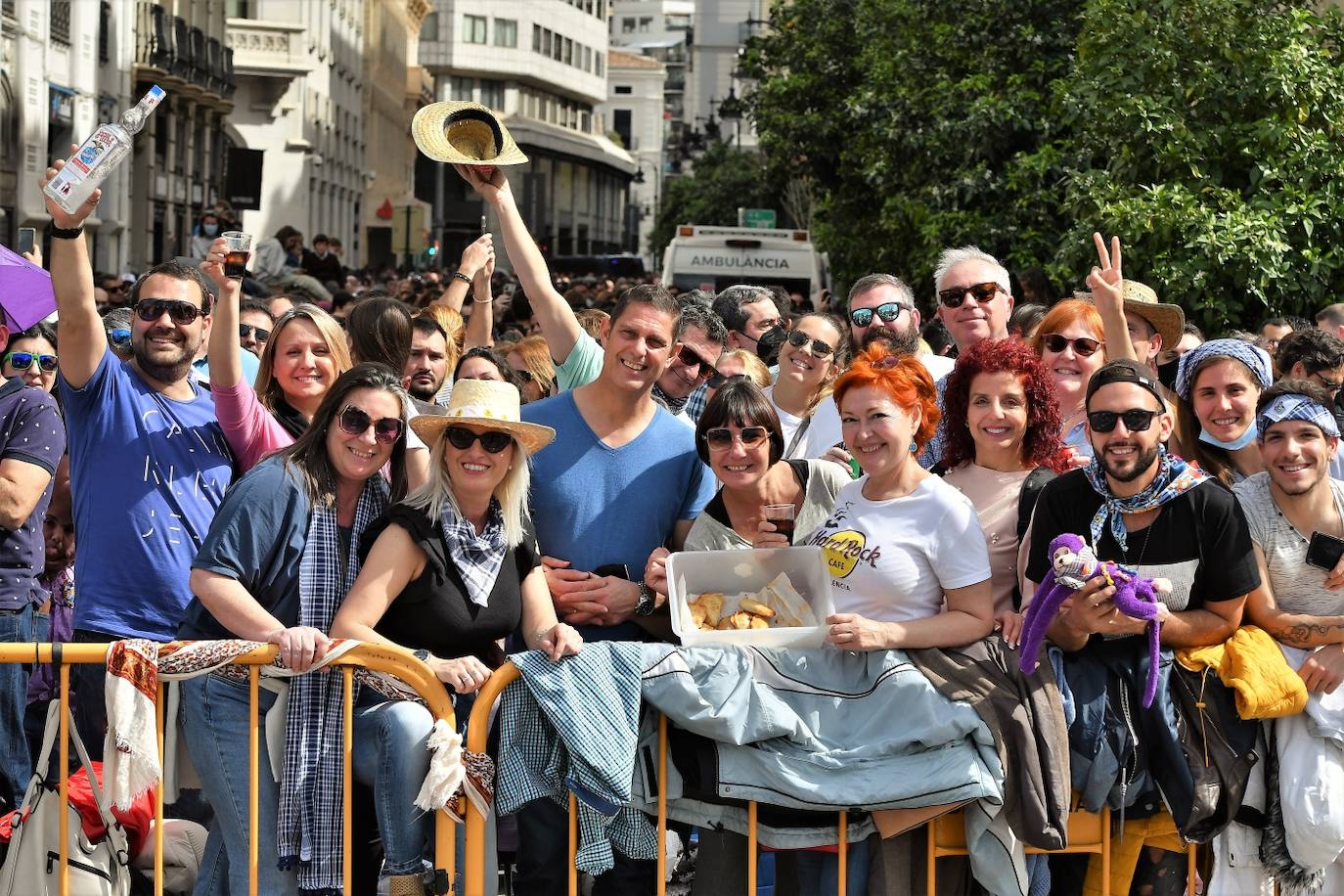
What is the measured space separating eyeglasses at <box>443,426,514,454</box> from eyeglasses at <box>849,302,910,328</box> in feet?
8.72

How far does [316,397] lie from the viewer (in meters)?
5.84

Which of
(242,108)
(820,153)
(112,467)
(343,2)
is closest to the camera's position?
(112,467)

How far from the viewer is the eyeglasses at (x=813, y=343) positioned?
710 cm

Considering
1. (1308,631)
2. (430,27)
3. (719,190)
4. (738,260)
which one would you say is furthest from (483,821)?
(430,27)

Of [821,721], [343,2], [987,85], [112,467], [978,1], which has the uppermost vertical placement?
[343,2]

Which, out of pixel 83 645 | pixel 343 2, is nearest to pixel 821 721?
pixel 83 645

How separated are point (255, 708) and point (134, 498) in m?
0.98

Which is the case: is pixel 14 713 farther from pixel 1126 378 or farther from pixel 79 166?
pixel 1126 378

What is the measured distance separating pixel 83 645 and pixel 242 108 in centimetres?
3797

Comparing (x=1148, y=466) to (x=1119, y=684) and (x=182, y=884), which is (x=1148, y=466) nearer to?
(x=1119, y=684)

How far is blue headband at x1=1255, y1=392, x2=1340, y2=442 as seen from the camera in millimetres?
5094

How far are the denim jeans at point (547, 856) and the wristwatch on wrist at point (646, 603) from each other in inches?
27.4

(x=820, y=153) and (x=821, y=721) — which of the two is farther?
(x=820, y=153)

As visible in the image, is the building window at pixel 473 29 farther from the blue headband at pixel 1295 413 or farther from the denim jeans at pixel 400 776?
the denim jeans at pixel 400 776
